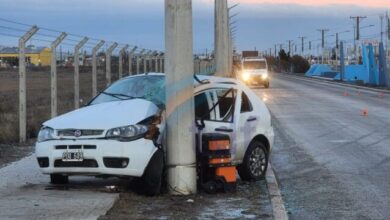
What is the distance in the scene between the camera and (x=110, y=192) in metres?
8.39

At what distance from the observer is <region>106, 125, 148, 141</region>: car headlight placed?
7988 mm

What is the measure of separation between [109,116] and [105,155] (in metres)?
0.62

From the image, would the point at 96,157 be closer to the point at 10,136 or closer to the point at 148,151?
the point at 148,151

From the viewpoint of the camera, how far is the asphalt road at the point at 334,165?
8.04m

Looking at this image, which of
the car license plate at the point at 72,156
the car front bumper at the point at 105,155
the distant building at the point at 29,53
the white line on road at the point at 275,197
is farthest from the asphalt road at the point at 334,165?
the distant building at the point at 29,53

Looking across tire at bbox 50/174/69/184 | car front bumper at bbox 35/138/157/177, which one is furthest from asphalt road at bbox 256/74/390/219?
tire at bbox 50/174/69/184

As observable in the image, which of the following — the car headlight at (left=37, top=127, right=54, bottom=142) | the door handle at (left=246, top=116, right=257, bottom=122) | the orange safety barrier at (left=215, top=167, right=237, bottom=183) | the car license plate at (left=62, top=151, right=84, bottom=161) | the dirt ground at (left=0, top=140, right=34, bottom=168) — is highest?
the door handle at (left=246, top=116, right=257, bottom=122)

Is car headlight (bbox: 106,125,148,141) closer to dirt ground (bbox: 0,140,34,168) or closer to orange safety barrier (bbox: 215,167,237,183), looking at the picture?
orange safety barrier (bbox: 215,167,237,183)

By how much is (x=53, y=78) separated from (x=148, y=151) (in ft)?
24.4

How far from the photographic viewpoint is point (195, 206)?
772cm

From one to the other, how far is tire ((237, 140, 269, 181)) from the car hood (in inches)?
68.1

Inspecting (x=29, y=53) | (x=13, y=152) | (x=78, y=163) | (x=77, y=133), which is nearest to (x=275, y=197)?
(x=78, y=163)

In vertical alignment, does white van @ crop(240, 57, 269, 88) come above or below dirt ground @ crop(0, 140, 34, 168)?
above

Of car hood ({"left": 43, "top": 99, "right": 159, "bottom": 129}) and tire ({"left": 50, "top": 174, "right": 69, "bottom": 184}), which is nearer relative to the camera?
car hood ({"left": 43, "top": 99, "right": 159, "bottom": 129})
